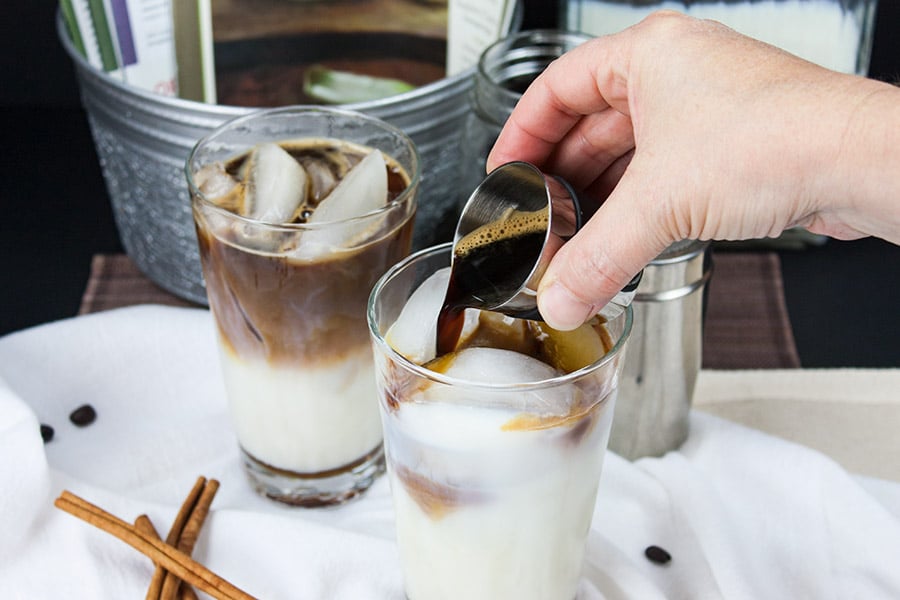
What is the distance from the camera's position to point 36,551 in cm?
109

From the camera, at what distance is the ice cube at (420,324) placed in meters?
0.89

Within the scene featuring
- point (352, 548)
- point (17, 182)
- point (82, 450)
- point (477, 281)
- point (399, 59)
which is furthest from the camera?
point (17, 182)

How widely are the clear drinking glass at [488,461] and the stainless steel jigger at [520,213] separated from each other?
0.16 ft

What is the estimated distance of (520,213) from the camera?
2.84ft

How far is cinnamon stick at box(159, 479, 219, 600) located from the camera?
3.43 feet

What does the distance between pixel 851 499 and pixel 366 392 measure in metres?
0.55

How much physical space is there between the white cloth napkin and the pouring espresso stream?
1.09 feet

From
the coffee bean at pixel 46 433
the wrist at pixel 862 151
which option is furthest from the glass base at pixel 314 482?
the wrist at pixel 862 151

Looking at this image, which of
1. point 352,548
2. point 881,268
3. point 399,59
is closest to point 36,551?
point 352,548

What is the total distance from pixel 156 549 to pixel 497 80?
29.4 inches

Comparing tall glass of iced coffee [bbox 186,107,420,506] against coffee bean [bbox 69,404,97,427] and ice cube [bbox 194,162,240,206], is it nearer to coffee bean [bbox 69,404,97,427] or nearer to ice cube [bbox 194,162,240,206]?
ice cube [bbox 194,162,240,206]

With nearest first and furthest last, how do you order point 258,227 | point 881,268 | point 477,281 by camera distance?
point 477,281, point 258,227, point 881,268

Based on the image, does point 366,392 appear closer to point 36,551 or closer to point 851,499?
point 36,551

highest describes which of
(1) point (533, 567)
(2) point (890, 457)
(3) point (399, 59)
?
(3) point (399, 59)
